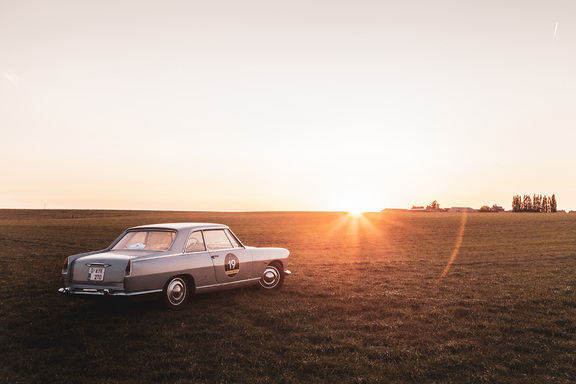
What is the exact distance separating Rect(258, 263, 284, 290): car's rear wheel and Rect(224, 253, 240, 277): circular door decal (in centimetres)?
120

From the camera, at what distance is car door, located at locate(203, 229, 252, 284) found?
943 centimetres

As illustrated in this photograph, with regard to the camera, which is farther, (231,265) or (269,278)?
(269,278)

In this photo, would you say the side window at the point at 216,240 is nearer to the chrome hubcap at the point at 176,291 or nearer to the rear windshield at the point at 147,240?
the rear windshield at the point at 147,240

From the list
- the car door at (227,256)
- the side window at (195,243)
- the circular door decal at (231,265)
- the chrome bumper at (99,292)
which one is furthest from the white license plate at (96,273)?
the circular door decal at (231,265)

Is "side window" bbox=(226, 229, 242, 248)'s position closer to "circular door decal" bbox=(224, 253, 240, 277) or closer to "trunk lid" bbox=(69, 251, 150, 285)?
"circular door decal" bbox=(224, 253, 240, 277)

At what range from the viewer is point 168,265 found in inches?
327

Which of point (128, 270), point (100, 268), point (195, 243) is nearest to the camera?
point (128, 270)

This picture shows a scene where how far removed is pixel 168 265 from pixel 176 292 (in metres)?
0.72

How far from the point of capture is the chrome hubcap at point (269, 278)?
10914mm

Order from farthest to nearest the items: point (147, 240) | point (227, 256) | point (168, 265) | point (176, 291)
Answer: point (227, 256) < point (147, 240) < point (176, 291) < point (168, 265)

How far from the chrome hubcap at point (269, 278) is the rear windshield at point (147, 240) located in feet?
9.77

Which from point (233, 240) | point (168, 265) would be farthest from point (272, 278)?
point (168, 265)

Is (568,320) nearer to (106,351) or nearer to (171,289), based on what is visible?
(171,289)

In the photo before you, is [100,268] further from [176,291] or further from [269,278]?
[269,278]
